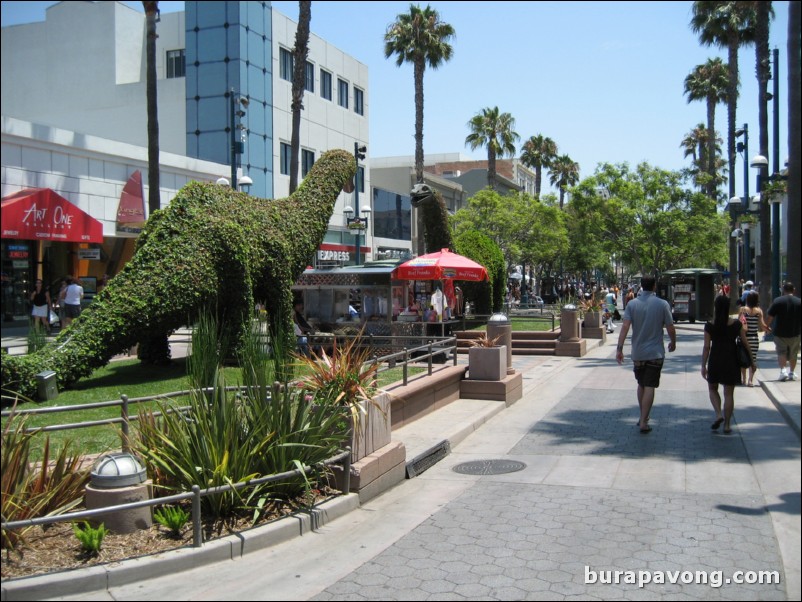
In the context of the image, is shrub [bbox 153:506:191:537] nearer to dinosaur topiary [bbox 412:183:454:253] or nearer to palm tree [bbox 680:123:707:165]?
dinosaur topiary [bbox 412:183:454:253]

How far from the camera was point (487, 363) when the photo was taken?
12.7m

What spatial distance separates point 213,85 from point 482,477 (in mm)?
29826

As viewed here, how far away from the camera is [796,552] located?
2.39 meters

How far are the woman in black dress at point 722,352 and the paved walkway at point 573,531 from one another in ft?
1.41

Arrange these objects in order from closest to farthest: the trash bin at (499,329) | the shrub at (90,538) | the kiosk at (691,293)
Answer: the shrub at (90,538) → the trash bin at (499,329) → the kiosk at (691,293)

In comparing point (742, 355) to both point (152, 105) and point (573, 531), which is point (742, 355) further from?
point (152, 105)

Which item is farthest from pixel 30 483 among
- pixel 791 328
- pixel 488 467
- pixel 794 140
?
pixel 794 140

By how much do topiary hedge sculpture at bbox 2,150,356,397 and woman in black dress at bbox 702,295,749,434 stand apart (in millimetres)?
6853

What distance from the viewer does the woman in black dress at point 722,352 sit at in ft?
27.1

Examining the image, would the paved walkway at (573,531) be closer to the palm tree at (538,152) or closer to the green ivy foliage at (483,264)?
the green ivy foliage at (483,264)

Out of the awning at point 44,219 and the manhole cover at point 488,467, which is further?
the manhole cover at point 488,467

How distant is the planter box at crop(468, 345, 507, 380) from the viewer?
1264cm

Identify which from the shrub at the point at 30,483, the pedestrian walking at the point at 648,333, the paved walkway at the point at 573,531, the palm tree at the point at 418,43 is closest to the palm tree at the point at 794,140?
the paved walkway at the point at 573,531

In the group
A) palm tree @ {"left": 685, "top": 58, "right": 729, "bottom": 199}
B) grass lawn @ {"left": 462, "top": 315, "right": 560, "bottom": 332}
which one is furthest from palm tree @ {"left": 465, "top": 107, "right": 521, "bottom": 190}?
grass lawn @ {"left": 462, "top": 315, "right": 560, "bottom": 332}
